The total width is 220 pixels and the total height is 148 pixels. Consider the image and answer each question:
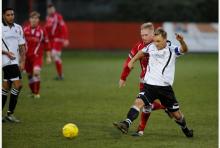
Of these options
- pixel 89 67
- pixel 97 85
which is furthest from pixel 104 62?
pixel 97 85

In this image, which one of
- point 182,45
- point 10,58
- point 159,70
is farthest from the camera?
point 10,58

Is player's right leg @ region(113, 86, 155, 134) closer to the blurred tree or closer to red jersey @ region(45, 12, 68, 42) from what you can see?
red jersey @ region(45, 12, 68, 42)

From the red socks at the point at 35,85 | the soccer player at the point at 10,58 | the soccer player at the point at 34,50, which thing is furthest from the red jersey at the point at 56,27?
the soccer player at the point at 10,58

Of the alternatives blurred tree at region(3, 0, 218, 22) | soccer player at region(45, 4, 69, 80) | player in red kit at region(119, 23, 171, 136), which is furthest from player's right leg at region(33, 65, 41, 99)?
blurred tree at region(3, 0, 218, 22)

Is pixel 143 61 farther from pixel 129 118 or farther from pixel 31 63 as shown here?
pixel 31 63

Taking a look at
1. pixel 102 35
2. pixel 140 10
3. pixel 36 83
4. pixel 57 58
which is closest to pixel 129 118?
pixel 36 83

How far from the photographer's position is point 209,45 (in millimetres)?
33844

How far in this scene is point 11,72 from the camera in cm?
1191

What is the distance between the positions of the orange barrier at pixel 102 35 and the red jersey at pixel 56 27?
14.3 meters

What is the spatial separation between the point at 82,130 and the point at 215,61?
1918 centimetres

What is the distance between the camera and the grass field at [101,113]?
1009 cm

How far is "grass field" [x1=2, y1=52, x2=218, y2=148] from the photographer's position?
1009cm

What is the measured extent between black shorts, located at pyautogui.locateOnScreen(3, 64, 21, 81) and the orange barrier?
908 inches

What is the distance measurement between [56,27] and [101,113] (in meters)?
7.99
